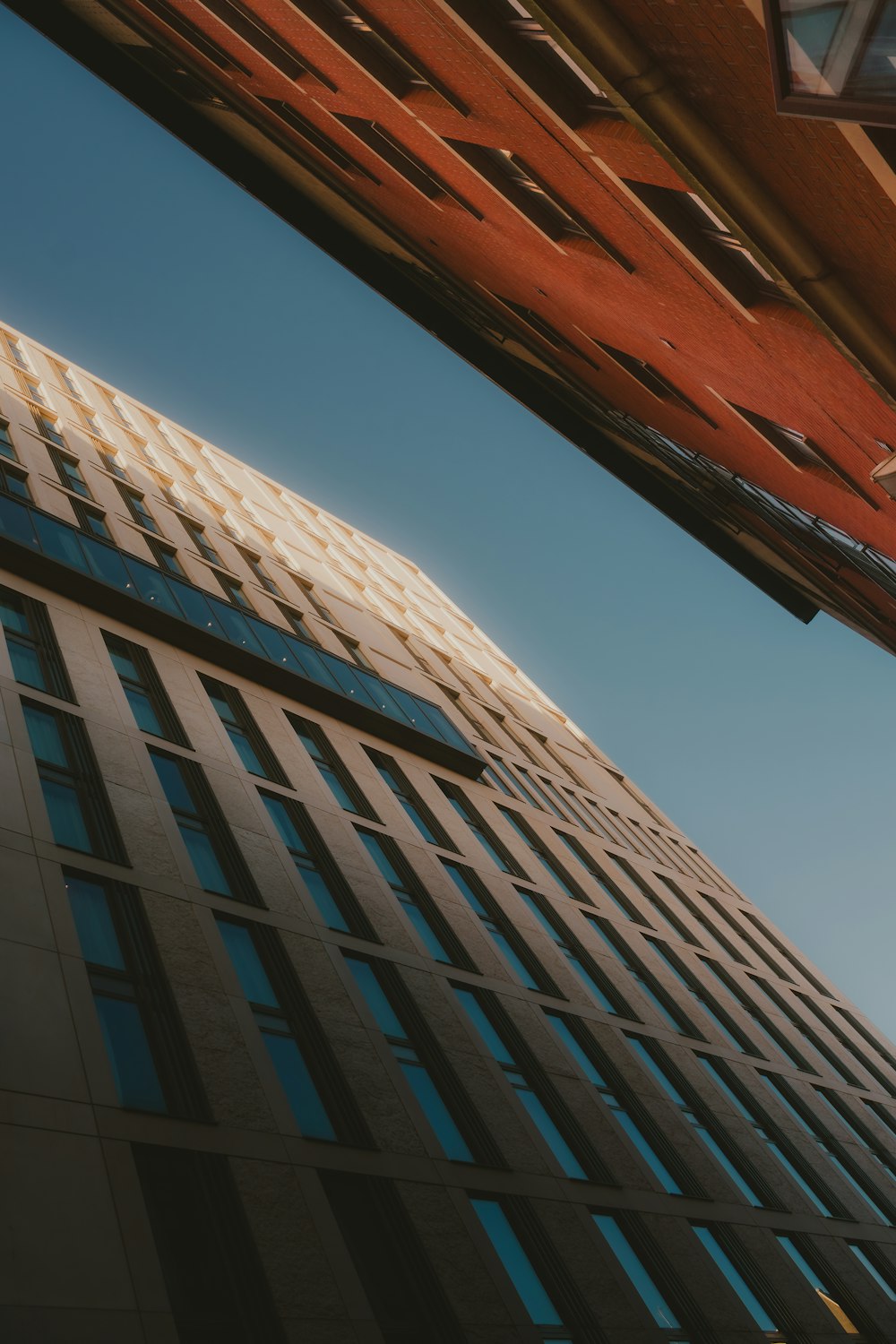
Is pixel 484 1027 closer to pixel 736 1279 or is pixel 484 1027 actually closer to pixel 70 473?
pixel 736 1279

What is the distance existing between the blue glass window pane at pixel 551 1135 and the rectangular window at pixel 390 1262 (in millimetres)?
4705

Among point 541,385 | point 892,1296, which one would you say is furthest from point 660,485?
point 892,1296

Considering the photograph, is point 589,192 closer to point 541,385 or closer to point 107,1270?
point 107,1270

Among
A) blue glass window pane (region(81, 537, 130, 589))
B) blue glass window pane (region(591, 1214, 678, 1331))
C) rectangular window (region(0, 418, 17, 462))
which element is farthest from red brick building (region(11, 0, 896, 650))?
blue glass window pane (region(591, 1214, 678, 1331))

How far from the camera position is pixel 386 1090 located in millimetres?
15680

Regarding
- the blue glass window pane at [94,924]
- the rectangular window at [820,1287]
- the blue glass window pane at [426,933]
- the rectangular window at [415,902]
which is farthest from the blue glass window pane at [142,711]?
the rectangular window at [820,1287]

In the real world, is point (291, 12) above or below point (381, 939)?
above

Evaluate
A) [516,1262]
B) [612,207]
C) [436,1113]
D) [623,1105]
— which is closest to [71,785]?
[436,1113]

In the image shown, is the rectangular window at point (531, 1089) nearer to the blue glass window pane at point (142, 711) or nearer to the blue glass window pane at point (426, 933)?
the blue glass window pane at point (426, 933)

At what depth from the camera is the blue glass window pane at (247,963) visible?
622 inches

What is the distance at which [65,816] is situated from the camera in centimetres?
1647

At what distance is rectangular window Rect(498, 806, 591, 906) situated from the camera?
29219 mm

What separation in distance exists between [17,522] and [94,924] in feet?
42.6

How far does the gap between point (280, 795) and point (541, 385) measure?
18.4 meters
